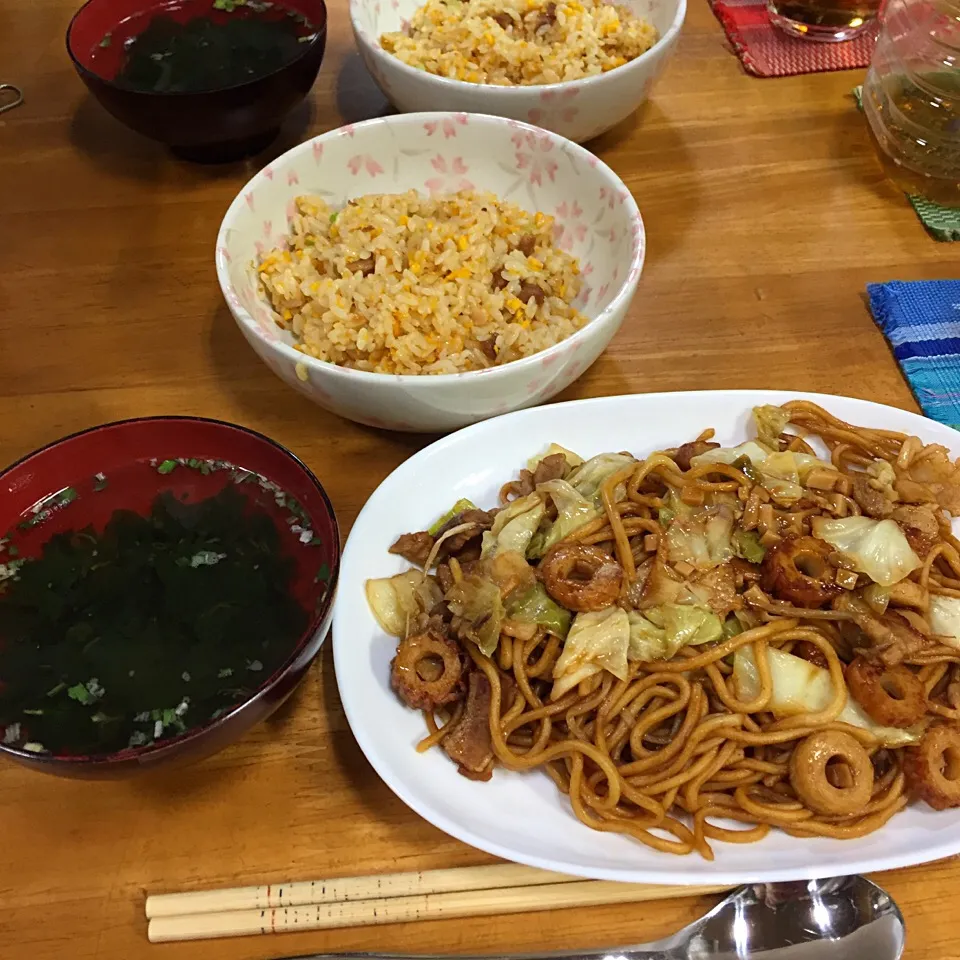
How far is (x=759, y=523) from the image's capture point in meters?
1.37

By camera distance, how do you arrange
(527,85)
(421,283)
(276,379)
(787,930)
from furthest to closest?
(527,85)
(276,379)
(421,283)
(787,930)

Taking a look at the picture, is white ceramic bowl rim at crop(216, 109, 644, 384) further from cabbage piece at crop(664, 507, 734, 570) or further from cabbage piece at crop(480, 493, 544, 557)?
cabbage piece at crop(664, 507, 734, 570)

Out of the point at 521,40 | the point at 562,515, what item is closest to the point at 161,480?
the point at 562,515

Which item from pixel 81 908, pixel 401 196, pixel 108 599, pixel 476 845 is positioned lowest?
pixel 81 908

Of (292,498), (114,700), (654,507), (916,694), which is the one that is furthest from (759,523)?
(114,700)

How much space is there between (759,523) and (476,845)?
2.27 ft

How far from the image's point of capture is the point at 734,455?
146cm

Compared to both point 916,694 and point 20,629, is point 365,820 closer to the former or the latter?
point 20,629

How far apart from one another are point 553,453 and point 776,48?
193 cm

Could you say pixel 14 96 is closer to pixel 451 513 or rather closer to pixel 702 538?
pixel 451 513

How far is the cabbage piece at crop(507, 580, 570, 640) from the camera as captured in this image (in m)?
1.30

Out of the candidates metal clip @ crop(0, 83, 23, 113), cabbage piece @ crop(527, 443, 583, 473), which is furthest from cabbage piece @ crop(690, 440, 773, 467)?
metal clip @ crop(0, 83, 23, 113)

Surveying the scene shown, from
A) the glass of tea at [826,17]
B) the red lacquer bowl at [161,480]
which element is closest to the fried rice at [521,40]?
the glass of tea at [826,17]

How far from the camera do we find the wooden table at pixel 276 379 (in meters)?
1.18
